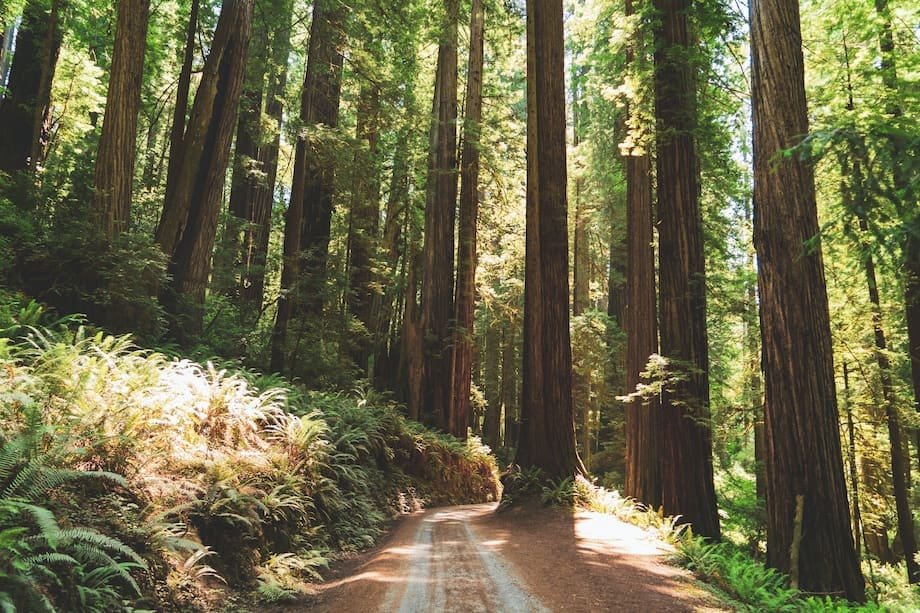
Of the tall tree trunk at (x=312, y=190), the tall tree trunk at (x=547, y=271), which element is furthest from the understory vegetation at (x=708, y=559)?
the tall tree trunk at (x=312, y=190)

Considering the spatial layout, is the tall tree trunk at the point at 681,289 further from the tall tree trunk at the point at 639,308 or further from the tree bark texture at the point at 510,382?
the tree bark texture at the point at 510,382

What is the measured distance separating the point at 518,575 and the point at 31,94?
1512 centimetres

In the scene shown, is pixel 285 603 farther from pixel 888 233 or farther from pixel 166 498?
pixel 888 233

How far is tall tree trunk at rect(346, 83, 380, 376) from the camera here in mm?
14836

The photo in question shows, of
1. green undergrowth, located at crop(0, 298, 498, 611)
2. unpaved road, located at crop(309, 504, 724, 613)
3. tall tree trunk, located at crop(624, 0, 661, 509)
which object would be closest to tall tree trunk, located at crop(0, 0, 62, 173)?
green undergrowth, located at crop(0, 298, 498, 611)

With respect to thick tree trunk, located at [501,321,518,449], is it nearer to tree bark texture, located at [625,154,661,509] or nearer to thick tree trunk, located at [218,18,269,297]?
tree bark texture, located at [625,154,661,509]

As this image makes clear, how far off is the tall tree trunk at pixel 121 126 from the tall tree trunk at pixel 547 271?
6.82 meters

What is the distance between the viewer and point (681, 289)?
867 cm

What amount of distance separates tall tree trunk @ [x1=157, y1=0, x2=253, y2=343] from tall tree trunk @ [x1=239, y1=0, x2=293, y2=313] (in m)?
2.44

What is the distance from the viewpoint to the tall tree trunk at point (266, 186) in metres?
13.3

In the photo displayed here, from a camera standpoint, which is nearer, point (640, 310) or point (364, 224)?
point (640, 310)

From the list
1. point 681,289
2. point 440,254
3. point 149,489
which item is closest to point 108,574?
point 149,489

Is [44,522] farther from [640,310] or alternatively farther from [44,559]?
[640,310]

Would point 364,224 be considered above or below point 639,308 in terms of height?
above
